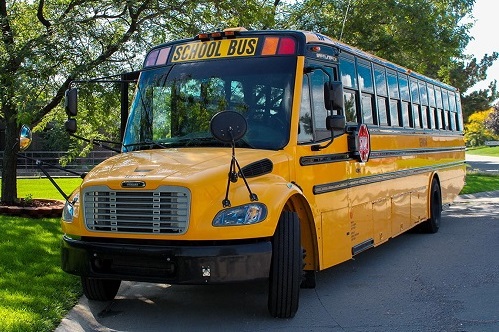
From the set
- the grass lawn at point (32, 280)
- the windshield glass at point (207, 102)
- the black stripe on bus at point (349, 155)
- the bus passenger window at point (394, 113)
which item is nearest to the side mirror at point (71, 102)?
the windshield glass at point (207, 102)

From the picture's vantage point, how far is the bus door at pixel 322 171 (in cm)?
657

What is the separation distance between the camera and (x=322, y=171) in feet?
22.5

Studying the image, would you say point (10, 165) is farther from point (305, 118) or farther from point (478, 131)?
point (478, 131)

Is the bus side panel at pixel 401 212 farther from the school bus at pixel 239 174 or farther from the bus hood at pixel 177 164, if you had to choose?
the bus hood at pixel 177 164

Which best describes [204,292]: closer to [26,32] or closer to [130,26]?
[130,26]

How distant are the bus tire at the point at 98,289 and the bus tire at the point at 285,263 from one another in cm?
179

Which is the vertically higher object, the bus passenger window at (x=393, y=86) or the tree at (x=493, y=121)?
the tree at (x=493, y=121)

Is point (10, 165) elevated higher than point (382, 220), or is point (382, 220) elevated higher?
point (10, 165)

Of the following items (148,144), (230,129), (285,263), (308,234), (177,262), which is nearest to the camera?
(177,262)

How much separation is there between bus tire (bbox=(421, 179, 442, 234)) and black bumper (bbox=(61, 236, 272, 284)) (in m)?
7.09

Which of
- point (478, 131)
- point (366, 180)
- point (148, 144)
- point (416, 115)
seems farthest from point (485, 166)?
point (478, 131)

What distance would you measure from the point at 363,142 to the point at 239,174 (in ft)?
9.09

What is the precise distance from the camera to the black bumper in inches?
213

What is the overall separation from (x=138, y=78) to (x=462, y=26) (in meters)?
14.3
